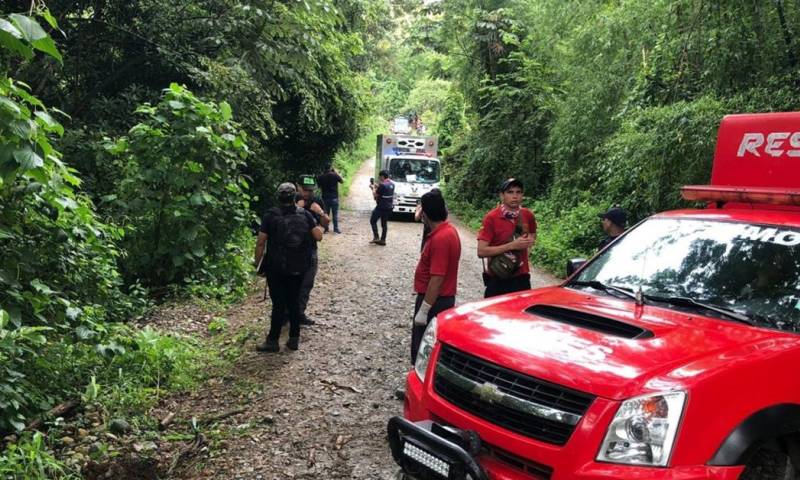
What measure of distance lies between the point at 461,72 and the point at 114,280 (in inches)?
769

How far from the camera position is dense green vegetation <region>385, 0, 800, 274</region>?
7.98 meters

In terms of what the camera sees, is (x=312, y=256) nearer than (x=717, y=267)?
No

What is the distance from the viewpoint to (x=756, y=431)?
2.50 m

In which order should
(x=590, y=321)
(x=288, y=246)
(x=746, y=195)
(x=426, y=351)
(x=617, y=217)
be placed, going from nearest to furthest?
(x=590, y=321) → (x=426, y=351) → (x=746, y=195) → (x=617, y=217) → (x=288, y=246)

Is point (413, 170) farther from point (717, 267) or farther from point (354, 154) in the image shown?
point (354, 154)

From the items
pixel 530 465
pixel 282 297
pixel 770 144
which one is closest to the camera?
pixel 530 465

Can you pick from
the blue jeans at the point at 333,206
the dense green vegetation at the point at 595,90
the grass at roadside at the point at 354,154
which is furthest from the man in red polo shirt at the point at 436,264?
the grass at roadside at the point at 354,154

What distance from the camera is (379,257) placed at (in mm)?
13070

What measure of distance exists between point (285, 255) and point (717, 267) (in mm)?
4269

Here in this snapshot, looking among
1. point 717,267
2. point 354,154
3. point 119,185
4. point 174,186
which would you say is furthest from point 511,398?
point 354,154

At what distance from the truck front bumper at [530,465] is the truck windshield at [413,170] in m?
17.9

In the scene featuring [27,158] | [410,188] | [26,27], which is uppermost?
[26,27]

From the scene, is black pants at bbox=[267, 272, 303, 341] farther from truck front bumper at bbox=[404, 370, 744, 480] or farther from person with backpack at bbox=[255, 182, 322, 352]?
truck front bumper at bbox=[404, 370, 744, 480]

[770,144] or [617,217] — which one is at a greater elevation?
[770,144]
